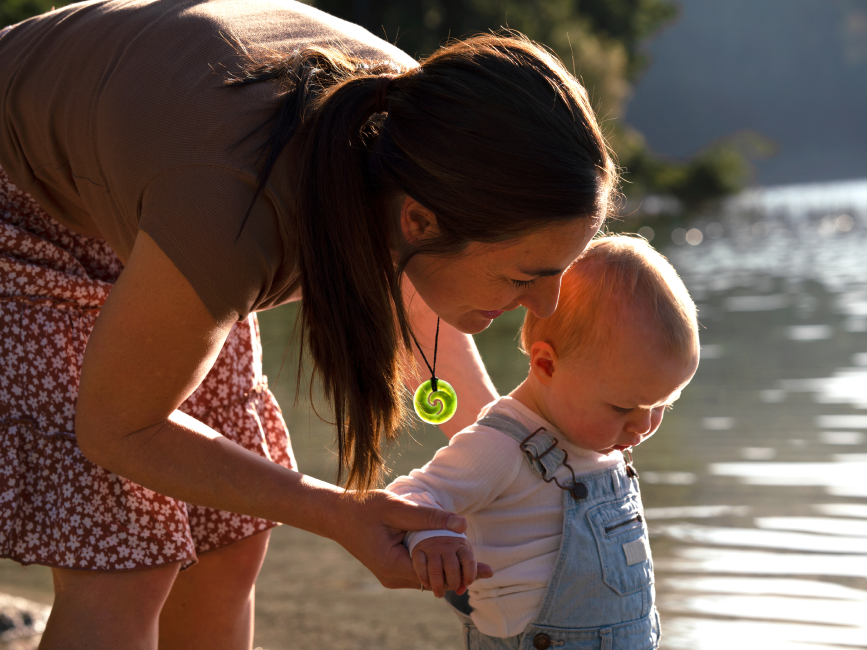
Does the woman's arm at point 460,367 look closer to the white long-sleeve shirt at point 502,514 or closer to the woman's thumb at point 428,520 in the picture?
the white long-sleeve shirt at point 502,514

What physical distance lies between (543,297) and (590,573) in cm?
53

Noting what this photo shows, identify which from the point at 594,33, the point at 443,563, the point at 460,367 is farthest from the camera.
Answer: the point at 594,33

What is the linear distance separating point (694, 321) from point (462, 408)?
54cm

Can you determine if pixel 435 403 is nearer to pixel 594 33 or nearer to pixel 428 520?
pixel 428 520

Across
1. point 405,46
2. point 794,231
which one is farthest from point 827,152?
point 405,46

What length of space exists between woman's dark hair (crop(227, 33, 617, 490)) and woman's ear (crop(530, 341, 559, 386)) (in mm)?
396

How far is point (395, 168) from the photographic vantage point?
4.68 ft

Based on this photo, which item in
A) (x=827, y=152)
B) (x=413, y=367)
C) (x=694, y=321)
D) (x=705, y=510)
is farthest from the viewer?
(x=827, y=152)

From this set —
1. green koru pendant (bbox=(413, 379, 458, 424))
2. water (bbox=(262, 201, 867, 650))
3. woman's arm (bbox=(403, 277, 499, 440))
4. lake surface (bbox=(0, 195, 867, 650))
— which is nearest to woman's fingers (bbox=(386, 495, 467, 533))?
green koru pendant (bbox=(413, 379, 458, 424))

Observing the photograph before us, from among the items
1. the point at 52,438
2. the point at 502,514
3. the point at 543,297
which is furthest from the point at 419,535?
the point at 52,438

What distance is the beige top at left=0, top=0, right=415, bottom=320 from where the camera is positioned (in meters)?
1.34

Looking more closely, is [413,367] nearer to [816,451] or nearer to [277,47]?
[277,47]

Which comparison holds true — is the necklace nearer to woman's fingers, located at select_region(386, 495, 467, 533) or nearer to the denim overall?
the denim overall

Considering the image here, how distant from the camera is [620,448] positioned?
73.7 inches
